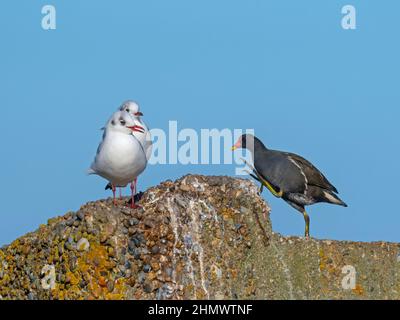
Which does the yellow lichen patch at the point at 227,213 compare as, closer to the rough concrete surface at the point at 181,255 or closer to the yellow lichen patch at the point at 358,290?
the rough concrete surface at the point at 181,255

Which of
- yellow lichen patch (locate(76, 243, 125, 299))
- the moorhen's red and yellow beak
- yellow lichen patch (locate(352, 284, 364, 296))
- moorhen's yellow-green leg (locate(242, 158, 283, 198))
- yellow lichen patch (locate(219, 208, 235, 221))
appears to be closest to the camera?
yellow lichen patch (locate(76, 243, 125, 299))

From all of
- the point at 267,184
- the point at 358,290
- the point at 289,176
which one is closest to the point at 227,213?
the point at 267,184

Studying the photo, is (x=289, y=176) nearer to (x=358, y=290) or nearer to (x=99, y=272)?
(x=358, y=290)

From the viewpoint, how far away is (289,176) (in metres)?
22.1

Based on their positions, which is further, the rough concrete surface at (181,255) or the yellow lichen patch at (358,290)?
the yellow lichen patch at (358,290)

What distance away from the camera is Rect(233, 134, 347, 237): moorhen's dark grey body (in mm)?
22016

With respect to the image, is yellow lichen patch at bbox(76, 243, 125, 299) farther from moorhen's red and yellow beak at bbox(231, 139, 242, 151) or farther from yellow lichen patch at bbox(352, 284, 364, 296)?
yellow lichen patch at bbox(352, 284, 364, 296)

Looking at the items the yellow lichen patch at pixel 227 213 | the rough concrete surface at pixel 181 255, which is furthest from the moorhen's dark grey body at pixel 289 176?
the yellow lichen patch at pixel 227 213

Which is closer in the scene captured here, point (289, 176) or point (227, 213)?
point (227, 213)

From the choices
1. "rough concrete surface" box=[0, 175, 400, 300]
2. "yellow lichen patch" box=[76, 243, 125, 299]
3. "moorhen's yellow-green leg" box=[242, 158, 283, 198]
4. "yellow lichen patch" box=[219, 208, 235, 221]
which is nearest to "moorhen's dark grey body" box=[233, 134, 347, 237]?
"moorhen's yellow-green leg" box=[242, 158, 283, 198]

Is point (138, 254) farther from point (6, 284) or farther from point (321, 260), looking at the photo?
point (321, 260)

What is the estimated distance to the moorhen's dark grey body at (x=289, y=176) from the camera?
22.0m

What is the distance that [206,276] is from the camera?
19047mm
